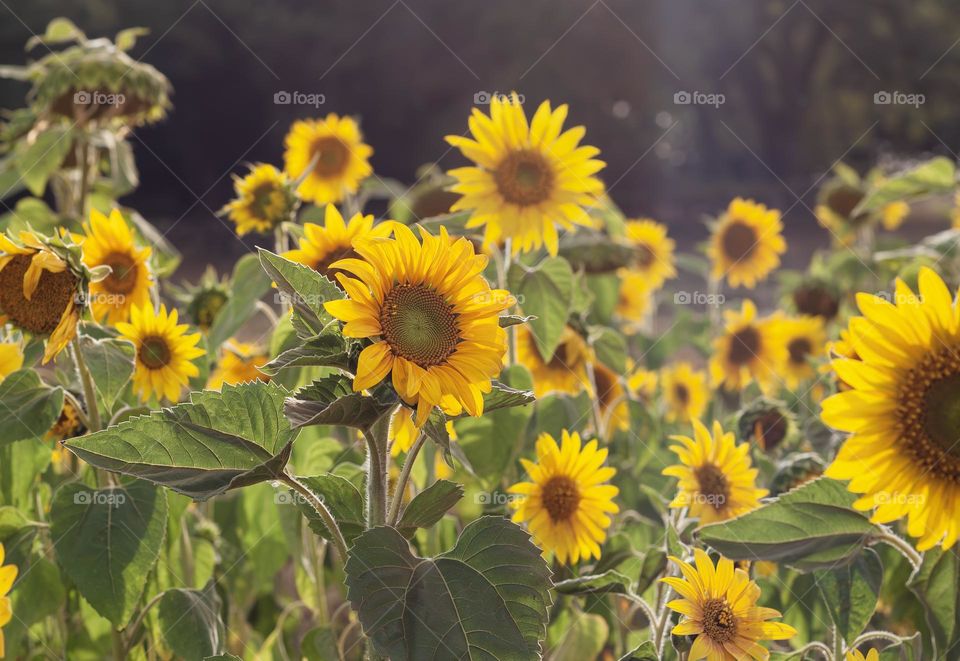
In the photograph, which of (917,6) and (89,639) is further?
(917,6)

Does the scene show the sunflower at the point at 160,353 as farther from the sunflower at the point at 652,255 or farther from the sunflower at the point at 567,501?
the sunflower at the point at 652,255

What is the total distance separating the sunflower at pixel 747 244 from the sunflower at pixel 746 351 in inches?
8.3

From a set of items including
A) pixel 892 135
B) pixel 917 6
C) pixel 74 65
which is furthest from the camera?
pixel 892 135

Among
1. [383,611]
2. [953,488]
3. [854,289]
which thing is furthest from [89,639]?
[854,289]

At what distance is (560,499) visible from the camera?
1.09m

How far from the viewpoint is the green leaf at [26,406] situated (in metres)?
0.96

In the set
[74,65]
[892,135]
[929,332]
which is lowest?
[929,332]

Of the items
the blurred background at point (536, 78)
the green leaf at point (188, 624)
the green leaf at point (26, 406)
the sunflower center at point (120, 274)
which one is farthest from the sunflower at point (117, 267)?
the blurred background at point (536, 78)

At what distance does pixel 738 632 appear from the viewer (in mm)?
815

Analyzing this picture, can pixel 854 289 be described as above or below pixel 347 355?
above

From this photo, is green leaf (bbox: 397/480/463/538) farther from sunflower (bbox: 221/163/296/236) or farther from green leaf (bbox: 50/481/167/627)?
sunflower (bbox: 221/163/296/236)

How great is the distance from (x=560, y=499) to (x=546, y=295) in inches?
10.1

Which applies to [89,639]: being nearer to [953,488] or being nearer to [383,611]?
[383,611]

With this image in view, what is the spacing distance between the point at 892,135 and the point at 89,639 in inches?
432
